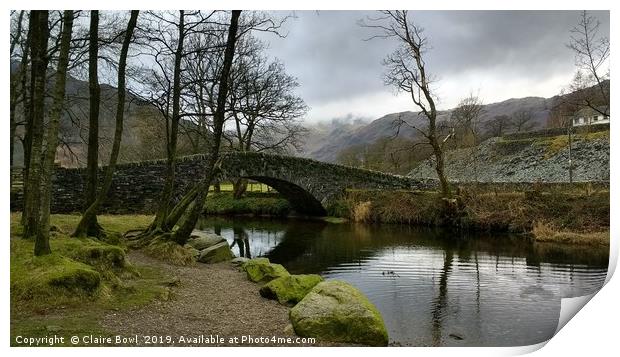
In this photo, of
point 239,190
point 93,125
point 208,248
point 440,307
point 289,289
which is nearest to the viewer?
point 289,289

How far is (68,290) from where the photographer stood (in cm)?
466

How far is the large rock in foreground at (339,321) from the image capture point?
477 centimetres

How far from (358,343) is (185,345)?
5.51 feet

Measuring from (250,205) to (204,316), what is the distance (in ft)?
59.2

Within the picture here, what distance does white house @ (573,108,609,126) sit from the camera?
7398 millimetres

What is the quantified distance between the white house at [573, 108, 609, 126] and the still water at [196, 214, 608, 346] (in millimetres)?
2486

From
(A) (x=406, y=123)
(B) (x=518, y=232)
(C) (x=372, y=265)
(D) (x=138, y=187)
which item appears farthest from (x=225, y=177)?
(B) (x=518, y=232)

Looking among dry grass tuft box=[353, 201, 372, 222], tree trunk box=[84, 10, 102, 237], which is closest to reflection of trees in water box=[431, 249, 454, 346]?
tree trunk box=[84, 10, 102, 237]

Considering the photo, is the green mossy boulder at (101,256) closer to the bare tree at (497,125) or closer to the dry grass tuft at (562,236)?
the dry grass tuft at (562,236)

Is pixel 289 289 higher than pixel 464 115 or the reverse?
the reverse

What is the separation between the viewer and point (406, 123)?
14.9m

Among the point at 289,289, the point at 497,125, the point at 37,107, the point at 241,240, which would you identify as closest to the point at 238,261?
the point at 289,289

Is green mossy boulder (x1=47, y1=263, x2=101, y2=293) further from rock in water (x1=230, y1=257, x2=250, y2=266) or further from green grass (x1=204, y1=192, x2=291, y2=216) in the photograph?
green grass (x1=204, y1=192, x2=291, y2=216)

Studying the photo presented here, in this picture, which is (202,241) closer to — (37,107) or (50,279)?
(37,107)
